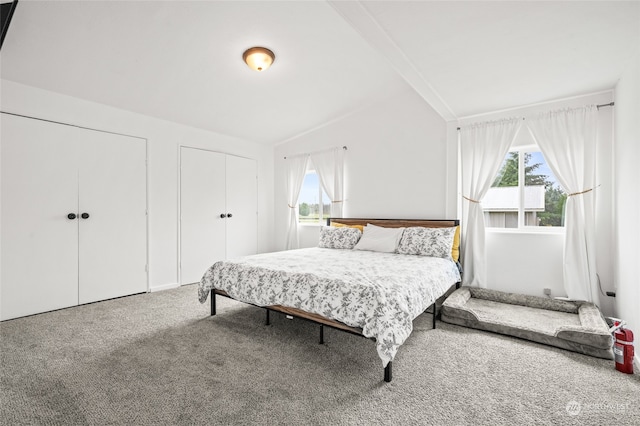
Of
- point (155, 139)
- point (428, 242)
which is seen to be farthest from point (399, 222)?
point (155, 139)

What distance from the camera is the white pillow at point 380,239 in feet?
12.4

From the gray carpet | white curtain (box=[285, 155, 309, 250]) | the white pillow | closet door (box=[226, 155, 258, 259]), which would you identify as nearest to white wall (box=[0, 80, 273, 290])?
closet door (box=[226, 155, 258, 259])

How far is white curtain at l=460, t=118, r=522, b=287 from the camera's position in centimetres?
356

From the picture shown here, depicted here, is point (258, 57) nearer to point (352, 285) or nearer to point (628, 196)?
point (352, 285)

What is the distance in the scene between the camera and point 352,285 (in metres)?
2.13

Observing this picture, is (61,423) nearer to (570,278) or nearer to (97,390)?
(97,390)

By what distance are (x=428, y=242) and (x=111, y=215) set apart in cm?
393

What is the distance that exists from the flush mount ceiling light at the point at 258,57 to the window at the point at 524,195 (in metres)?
3.06

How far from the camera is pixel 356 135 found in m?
4.79

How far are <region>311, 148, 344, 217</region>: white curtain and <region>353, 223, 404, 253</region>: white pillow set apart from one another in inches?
36.0

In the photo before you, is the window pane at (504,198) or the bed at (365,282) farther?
the window pane at (504,198)

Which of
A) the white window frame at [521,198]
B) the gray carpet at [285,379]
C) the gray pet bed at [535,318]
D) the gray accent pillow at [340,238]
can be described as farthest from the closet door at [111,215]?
the white window frame at [521,198]

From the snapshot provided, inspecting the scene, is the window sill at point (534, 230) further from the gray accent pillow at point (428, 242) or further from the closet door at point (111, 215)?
the closet door at point (111, 215)

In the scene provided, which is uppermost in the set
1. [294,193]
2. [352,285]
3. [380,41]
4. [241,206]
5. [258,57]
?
[258,57]
